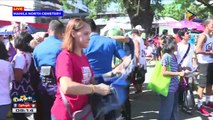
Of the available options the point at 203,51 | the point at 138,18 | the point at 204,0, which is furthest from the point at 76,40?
the point at 204,0

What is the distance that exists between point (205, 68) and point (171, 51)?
231 centimetres

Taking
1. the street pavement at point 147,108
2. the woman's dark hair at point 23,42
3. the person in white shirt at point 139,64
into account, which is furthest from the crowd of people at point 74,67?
the person in white shirt at point 139,64

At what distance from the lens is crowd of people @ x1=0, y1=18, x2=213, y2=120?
9.19ft

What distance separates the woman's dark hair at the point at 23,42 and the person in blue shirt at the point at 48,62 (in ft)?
1.17

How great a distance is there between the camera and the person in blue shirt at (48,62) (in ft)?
14.2

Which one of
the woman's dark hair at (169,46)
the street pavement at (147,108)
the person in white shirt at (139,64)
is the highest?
the woman's dark hair at (169,46)

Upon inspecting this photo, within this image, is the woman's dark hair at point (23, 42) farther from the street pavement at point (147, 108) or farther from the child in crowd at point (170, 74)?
the street pavement at point (147, 108)

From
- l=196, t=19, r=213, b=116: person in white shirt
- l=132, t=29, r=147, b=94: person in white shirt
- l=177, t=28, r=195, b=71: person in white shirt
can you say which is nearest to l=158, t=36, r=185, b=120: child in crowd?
l=177, t=28, r=195, b=71: person in white shirt

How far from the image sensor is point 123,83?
9.86 feet

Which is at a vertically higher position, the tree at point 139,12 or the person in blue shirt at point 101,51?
the tree at point 139,12

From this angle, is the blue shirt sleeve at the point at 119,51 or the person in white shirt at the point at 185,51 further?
the person in white shirt at the point at 185,51

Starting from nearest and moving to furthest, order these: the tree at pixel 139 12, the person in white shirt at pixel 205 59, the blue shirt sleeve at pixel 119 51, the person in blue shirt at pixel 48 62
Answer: the person in blue shirt at pixel 48 62, the blue shirt sleeve at pixel 119 51, the person in white shirt at pixel 205 59, the tree at pixel 139 12

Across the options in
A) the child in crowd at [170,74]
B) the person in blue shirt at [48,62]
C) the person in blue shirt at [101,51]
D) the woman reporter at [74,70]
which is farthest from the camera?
the child in crowd at [170,74]

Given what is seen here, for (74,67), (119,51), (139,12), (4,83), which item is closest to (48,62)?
(4,83)
